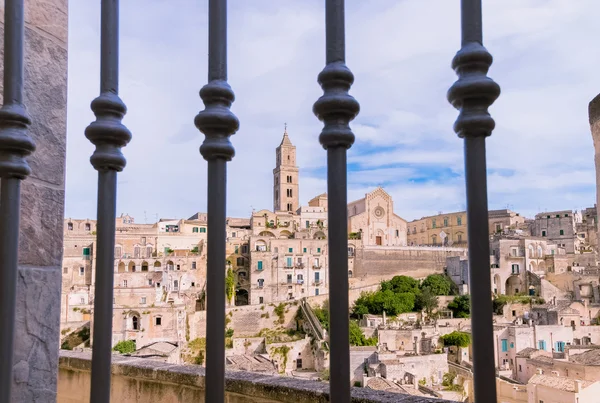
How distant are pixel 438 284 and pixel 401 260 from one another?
13.9 ft

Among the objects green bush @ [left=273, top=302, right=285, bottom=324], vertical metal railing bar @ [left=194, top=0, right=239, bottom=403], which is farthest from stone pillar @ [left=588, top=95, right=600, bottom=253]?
green bush @ [left=273, top=302, right=285, bottom=324]

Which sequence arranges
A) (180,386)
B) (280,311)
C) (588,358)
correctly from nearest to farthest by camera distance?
(180,386)
(588,358)
(280,311)

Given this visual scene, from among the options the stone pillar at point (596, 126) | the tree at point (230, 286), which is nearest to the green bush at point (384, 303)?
the tree at point (230, 286)

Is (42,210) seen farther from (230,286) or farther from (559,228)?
(559,228)

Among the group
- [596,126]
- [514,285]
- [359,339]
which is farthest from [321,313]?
[596,126]

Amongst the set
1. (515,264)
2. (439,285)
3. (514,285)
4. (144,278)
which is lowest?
(514,285)

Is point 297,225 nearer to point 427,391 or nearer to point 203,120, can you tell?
point 427,391

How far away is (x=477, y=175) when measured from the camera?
3.29ft

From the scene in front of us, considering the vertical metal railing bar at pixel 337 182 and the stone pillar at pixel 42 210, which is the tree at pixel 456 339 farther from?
the vertical metal railing bar at pixel 337 182

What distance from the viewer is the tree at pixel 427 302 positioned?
38844 millimetres

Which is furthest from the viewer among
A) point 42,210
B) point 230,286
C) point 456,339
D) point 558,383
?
point 230,286

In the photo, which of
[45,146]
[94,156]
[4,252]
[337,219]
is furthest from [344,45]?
[45,146]

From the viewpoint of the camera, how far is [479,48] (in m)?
1.01

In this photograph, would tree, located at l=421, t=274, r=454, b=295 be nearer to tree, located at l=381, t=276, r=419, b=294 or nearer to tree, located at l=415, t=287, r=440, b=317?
tree, located at l=381, t=276, r=419, b=294
